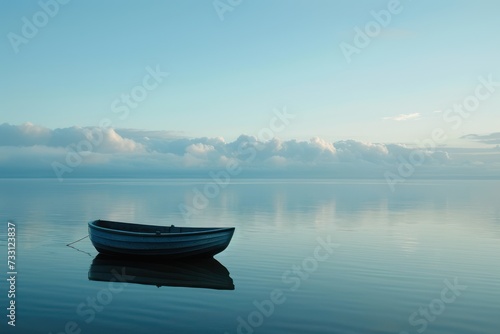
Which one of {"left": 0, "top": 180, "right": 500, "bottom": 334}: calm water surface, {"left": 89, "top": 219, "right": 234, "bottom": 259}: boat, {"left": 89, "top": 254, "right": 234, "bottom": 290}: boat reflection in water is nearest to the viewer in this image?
{"left": 0, "top": 180, "right": 500, "bottom": 334}: calm water surface

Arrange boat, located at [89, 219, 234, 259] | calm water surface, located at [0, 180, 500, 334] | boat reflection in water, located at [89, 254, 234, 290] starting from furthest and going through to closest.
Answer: boat, located at [89, 219, 234, 259]
boat reflection in water, located at [89, 254, 234, 290]
calm water surface, located at [0, 180, 500, 334]

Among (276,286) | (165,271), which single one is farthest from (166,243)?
(276,286)

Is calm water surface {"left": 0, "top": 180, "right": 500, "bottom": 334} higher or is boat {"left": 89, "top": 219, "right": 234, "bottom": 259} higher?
boat {"left": 89, "top": 219, "right": 234, "bottom": 259}

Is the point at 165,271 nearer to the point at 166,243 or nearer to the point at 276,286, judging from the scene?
the point at 166,243

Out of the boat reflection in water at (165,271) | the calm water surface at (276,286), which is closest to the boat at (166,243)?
the boat reflection in water at (165,271)

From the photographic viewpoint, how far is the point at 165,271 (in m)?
26.2

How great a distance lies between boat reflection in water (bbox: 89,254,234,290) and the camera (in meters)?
23.6

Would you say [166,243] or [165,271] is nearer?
[165,271]

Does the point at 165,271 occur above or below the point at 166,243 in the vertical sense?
below

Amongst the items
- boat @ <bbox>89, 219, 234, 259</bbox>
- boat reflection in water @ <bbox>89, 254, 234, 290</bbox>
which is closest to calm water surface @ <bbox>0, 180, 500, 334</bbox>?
boat reflection in water @ <bbox>89, 254, 234, 290</bbox>

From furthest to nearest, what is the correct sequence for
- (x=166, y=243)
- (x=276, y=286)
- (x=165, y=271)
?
(x=166, y=243), (x=165, y=271), (x=276, y=286)

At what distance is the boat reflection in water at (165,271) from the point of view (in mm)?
23609

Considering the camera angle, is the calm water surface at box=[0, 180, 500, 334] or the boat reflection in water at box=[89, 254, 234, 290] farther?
the boat reflection in water at box=[89, 254, 234, 290]

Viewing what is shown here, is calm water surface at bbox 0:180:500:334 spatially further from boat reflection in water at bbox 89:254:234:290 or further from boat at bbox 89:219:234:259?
boat at bbox 89:219:234:259
